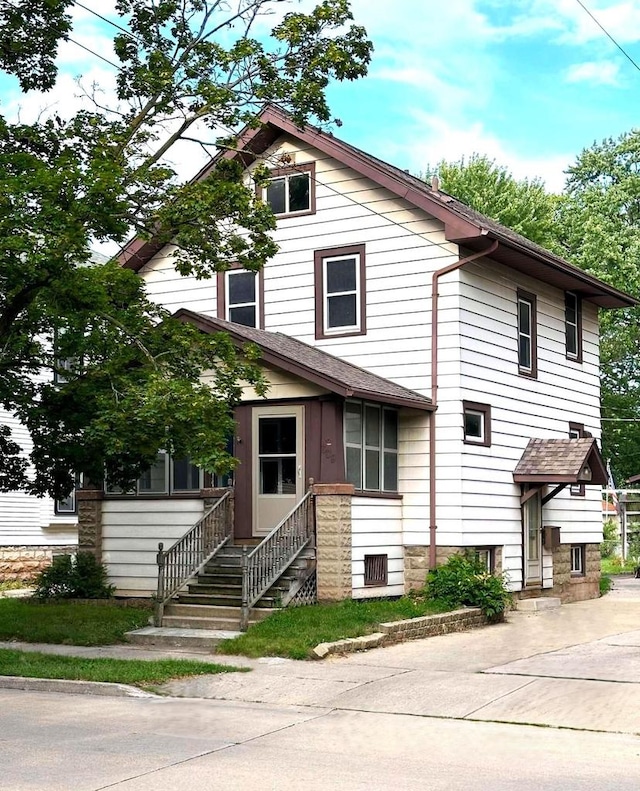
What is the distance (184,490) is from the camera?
21141mm

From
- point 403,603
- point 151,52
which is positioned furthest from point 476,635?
point 151,52

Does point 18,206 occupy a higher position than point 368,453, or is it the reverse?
point 18,206

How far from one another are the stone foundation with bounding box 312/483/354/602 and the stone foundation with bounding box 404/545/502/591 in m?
2.31

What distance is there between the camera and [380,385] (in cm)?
2045

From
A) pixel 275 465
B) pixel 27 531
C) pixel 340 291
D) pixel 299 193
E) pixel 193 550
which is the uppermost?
pixel 299 193

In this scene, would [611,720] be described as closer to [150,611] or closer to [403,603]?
[403,603]

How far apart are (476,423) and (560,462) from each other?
2.36m

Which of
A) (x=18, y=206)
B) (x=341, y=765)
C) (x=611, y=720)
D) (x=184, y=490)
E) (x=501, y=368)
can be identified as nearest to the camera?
(x=341, y=765)

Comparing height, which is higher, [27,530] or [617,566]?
[27,530]

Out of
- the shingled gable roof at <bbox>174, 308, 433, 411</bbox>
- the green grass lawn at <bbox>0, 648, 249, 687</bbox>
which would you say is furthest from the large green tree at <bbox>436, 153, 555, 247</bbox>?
the green grass lawn at <bbox>0, 648, 249, 687</bbox>

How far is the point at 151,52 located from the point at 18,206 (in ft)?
14.4

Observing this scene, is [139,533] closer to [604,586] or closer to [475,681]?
[475,681]

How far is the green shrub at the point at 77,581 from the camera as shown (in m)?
21.1

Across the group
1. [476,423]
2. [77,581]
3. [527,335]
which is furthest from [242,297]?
[77,581]
